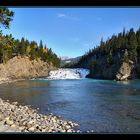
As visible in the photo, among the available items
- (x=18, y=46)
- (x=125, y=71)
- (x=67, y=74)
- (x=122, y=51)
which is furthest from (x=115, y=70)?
(x=18, y=46)

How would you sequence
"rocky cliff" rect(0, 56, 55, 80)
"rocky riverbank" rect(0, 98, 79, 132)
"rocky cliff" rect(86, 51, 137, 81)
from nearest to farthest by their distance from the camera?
"rocky riverbank" rect(0, 98, 79, 132) → "rocky cliff" rect(0, 56, 55, 80) → "rocky cliff" rect(86, 51, 137, 81)

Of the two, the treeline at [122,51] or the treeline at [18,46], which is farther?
the treeline at [122,51]

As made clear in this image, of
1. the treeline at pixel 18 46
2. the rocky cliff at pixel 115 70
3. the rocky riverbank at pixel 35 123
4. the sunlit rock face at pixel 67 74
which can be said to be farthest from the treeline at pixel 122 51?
the rocky riverbank at pixel 35 123

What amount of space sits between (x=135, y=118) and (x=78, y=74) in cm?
3433

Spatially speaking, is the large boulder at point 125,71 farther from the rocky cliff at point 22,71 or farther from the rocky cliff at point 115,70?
the rocky cliff at point 22,71

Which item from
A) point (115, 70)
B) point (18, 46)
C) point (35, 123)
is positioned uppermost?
point (18, 46)

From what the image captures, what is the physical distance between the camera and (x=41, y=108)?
15.7 meters

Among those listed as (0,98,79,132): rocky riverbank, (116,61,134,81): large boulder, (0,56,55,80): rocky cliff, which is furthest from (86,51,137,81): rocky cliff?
(0,98,79,132): rocky riverbank

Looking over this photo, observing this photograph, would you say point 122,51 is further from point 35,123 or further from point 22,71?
point 35,123

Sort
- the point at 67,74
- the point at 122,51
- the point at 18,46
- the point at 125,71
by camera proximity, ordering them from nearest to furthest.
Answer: the point at 18,46 < the point at 122,51 < the point at 67,74 < the point at 125,71

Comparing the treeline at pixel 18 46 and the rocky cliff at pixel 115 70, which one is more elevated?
the treeline at pixel 18 46

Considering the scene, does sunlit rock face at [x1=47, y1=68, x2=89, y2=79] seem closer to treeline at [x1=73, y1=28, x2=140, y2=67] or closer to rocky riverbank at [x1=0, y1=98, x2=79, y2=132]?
treeline at [x1=73, y1=28, x2=140, y2=67]
